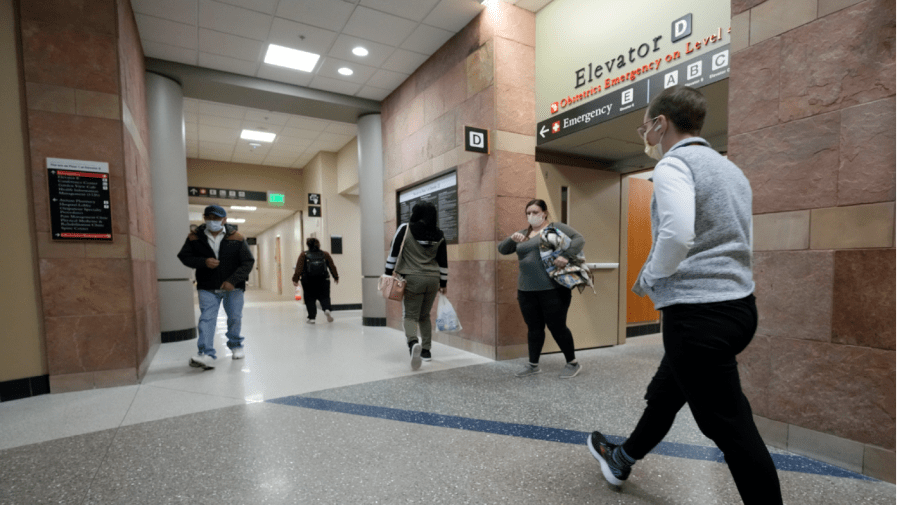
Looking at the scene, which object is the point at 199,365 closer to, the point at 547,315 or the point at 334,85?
the point at 547,315

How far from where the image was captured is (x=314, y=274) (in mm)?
6668

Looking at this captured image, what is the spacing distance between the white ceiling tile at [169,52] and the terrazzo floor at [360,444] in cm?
390

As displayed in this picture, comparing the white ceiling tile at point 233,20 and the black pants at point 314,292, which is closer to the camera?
the white ceiling tile at point 233,20

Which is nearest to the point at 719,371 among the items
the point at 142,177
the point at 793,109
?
the point at 793,109

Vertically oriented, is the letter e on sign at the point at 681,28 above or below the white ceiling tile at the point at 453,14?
→ below

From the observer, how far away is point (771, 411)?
212 centimetres

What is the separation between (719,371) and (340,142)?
8.79m

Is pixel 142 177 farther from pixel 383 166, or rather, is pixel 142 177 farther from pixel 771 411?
pixel 771 411

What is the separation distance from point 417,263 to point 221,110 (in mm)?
5495

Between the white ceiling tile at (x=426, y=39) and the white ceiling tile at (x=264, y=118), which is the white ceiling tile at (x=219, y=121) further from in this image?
the white ceiling tile at (x=426, y=39)

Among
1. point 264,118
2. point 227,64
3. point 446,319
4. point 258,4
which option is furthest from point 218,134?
point 446,319

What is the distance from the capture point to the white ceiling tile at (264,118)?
7160mm

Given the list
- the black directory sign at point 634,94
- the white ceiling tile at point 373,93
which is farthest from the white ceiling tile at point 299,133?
the black directory sign at point 634,94

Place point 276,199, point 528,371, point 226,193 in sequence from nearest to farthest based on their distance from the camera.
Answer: point 528,371, point 226,193, point 276,199
